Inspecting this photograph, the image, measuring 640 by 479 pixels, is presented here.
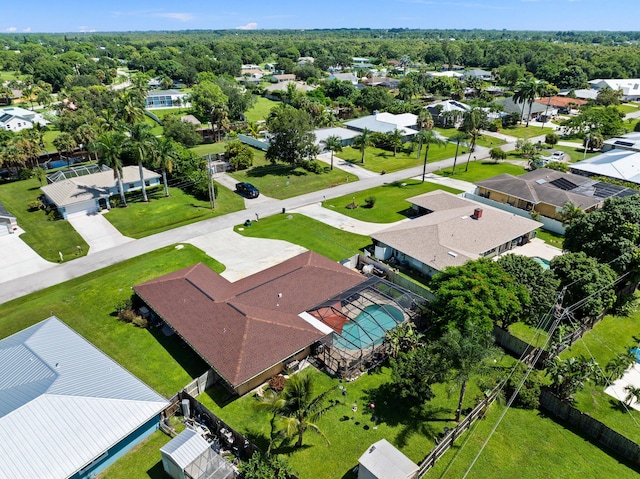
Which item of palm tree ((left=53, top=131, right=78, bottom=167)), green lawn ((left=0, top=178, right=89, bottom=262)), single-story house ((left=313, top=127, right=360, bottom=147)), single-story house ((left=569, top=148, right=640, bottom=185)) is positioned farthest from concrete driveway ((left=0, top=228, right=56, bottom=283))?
single-story house ((left=569, top=148, right=640, bottom=185))

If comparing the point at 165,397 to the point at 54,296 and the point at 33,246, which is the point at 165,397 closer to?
the point at 54,296

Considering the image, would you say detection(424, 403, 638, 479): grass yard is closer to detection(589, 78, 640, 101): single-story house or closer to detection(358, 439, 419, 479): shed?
detection(358, 439, 419, 479): shed

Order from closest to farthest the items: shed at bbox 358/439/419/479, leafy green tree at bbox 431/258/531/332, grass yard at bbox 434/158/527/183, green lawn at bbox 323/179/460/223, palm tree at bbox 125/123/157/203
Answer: shed at bbox 358/439/419/479 < leafy green tree at bbox 431/258/531/332 < palm tree at bbox 125/123/157/203 < green lawn at bbox 323/179/460/223 < grass yard at bbox 434/158/527/183

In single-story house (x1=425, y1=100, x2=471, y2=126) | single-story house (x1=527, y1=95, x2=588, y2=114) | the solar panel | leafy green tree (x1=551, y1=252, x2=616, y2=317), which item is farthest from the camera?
single-story house (x1=527, y1=95, x2=588, y2=114)

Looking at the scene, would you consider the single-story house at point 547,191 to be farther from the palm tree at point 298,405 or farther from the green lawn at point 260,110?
the green lawn at point 260,110

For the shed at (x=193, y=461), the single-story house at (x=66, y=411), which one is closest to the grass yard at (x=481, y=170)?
the shed at (x=193, y=461)

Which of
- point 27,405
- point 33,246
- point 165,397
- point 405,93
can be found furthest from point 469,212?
point 405,93
